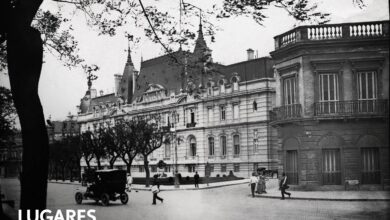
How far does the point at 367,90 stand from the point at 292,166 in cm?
491

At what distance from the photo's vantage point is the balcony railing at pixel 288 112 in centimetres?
971

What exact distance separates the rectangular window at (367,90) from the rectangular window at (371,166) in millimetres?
603

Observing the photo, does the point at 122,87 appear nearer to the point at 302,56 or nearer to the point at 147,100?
the point at 147,100

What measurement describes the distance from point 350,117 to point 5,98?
5738 millimetres

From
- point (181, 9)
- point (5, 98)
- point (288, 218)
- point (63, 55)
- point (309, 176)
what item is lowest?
point (288, 218)

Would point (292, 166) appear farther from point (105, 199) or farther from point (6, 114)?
point (6, 114)

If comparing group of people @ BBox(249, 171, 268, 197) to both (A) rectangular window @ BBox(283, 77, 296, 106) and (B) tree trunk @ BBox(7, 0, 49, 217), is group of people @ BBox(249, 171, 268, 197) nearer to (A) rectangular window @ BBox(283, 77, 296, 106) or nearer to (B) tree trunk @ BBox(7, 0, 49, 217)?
(A) rectangular window @ BBox(283, 77, 296, 106)

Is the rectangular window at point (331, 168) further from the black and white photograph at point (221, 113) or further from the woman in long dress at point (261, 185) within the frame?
the woman in long dress at point (261, 185)

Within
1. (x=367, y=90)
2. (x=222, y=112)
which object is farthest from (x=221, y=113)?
(x=367, y=90)

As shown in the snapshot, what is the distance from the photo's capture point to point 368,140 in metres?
6.42

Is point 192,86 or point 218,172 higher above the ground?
point 192,86

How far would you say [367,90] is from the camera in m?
6.60

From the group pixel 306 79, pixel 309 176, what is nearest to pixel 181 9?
pixel 306 79

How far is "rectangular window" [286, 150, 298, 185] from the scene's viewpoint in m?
10.8
